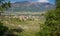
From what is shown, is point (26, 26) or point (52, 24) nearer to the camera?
point (52, 24)

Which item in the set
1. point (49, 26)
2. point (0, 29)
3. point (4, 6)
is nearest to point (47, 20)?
point (49, 26)

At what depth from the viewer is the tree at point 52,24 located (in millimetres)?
12242

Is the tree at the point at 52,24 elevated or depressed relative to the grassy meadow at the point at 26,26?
elevated

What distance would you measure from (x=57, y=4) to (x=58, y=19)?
855 mm

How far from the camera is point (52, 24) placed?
12359 millimetres

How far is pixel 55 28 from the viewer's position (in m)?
12.4

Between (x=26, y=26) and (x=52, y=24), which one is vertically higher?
(x=52, y=24)

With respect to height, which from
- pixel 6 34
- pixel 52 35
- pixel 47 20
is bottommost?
pixel 6 34

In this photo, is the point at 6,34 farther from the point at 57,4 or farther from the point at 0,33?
the point at 57,4

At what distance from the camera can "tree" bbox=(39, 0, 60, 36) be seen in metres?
12.2

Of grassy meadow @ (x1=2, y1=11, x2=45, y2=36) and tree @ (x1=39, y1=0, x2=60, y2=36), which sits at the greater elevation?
tree @ (x1=39, y1=0, x2=60, y2=36)

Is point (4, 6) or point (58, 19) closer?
point (58, 19)

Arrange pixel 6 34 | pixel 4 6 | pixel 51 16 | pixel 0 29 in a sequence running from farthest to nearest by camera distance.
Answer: pixel 6 34
pixel 0 29
pixel 4 6
pixel 51 16

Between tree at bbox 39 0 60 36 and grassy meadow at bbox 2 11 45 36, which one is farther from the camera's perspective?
grassy meadow at bbox 2 11 45 36
